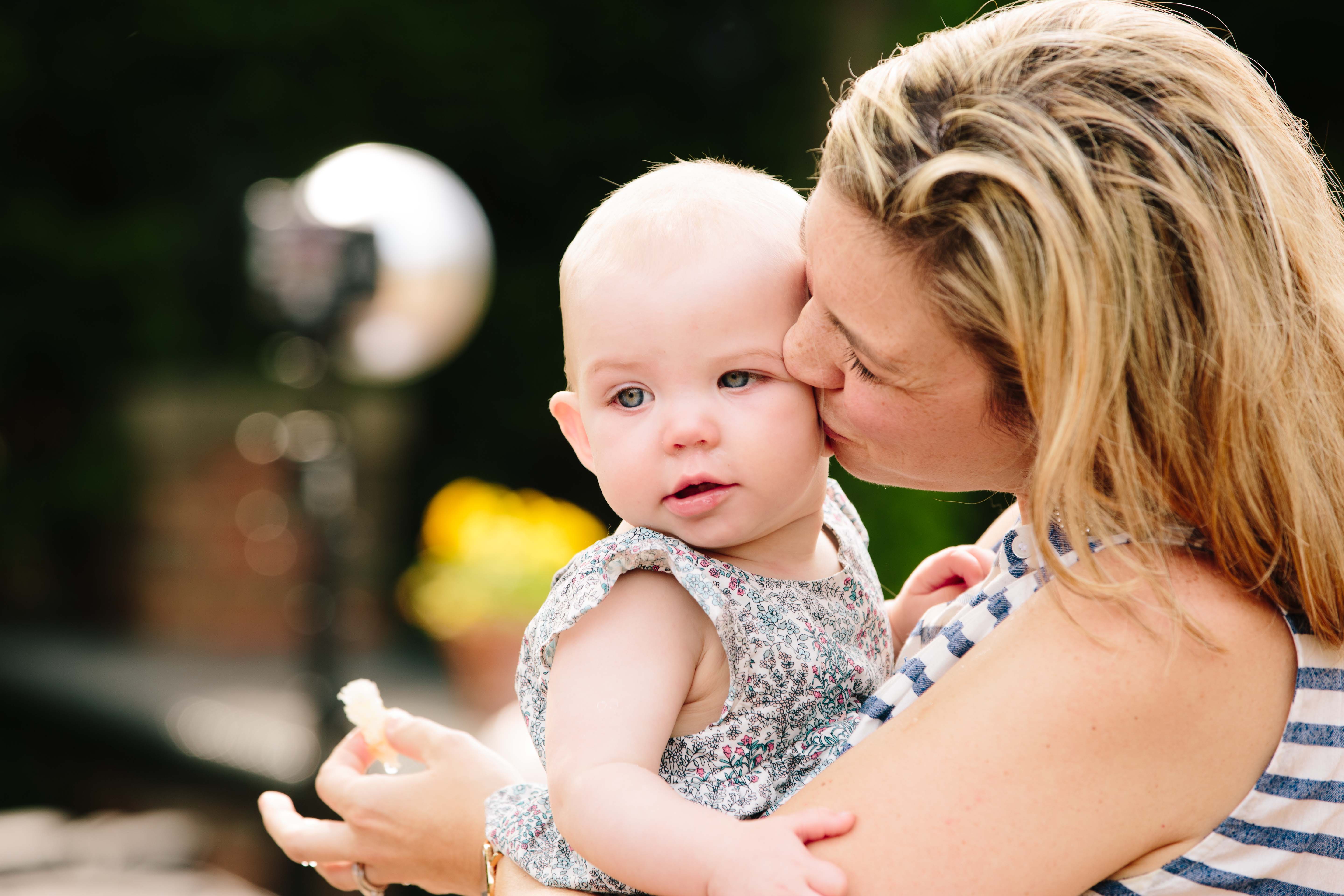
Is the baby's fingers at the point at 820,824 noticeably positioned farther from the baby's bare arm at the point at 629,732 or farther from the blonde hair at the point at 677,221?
the blonde hair at the point at 677,221

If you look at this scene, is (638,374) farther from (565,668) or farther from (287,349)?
(287,349)

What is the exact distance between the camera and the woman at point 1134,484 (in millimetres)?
1061

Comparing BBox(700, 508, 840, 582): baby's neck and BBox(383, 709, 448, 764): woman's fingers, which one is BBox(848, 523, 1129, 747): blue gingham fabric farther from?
BBox(383, 709, 448, 764): woman's fingers

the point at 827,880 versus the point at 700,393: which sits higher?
the point at 700,393

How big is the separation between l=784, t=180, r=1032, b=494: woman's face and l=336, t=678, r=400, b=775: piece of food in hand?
32.1 inches

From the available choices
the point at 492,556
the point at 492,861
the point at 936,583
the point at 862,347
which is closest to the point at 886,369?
the point at 862,347

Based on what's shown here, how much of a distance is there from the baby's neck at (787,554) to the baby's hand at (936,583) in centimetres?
21

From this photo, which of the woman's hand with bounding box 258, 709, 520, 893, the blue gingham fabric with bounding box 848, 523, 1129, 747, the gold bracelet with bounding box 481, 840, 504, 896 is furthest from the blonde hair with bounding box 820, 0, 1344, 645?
the woman's hand with bounding box 258, 709, 520, 893

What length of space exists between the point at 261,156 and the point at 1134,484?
600 centimetres

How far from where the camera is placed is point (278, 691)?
248 inches

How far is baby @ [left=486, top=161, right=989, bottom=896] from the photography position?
127 cm

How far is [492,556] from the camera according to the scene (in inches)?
189

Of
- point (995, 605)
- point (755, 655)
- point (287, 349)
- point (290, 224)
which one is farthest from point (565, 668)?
point (287, 349)

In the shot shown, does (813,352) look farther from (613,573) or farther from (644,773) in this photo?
(644,773)
